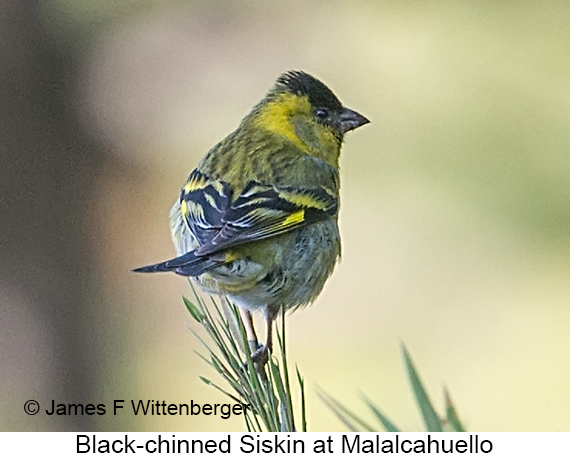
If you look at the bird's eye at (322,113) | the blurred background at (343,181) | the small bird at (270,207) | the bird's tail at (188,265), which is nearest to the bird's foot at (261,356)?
the small bird at (270,207)

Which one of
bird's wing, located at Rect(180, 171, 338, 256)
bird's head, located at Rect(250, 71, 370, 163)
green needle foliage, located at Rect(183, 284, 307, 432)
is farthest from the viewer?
bird's head, located at Rect(250, 71, 370, 163)

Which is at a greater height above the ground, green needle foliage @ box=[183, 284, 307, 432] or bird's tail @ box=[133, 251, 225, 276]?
bird's tail @ box=[133, 251, 225, 276]

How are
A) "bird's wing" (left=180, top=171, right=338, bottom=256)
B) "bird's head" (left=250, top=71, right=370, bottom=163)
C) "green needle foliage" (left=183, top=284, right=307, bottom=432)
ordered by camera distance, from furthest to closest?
1. "bird's head" (left=250, top=71, right=370, bottom=163)
2. "bird's wing" (left=180, top=171, right=338, bottom=256)
3. "green needle foliage" (left=183, top=284, right=307, bottom=432)

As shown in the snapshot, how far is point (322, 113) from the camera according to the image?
1234 mm

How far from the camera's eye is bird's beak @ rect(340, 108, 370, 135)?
1.23m

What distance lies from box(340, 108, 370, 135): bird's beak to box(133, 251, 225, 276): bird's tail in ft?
1.22

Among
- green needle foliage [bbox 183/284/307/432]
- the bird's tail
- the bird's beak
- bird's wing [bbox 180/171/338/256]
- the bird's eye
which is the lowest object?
green needle foliage [bbox 183/284/307/432]

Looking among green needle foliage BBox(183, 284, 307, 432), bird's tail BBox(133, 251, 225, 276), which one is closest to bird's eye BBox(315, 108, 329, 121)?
bird's tail BBox(133, 251, 225, 276)

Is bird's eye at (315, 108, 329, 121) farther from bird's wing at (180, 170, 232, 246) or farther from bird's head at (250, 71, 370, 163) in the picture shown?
bird's wing at (180, 170, 232, 246)

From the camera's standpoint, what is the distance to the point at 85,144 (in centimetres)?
132

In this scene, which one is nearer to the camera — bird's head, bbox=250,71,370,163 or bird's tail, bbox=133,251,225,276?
bird's tail, bbox=133,251,225,276
